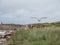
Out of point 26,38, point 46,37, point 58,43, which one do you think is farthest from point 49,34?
point 58,43

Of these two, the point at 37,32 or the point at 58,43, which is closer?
the point at 58,43

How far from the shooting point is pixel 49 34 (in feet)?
65.1

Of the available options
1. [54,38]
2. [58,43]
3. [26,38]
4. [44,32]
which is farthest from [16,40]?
[58,43]

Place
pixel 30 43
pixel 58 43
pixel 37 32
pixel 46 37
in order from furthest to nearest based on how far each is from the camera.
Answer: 1. pixel 37 32
2. pixel 46 37
3. pixel 30 43
4. pixel 58 43

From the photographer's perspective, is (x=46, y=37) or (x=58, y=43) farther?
(x=46, y=37)

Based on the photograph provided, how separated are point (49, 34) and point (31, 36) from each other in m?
1.62

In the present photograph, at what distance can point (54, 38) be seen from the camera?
719 inches

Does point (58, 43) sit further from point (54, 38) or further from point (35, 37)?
point (35, 37)

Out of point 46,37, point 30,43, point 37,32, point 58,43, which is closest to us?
point 58,43

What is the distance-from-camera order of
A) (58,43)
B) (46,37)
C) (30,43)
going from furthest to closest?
(46,37)
(30,43)
(58,43)

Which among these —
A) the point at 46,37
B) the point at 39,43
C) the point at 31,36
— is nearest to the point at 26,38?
the point at 31,36

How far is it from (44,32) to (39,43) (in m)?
3.64

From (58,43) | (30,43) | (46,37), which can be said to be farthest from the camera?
(46,37)

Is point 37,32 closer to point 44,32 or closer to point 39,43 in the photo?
point 44,32
